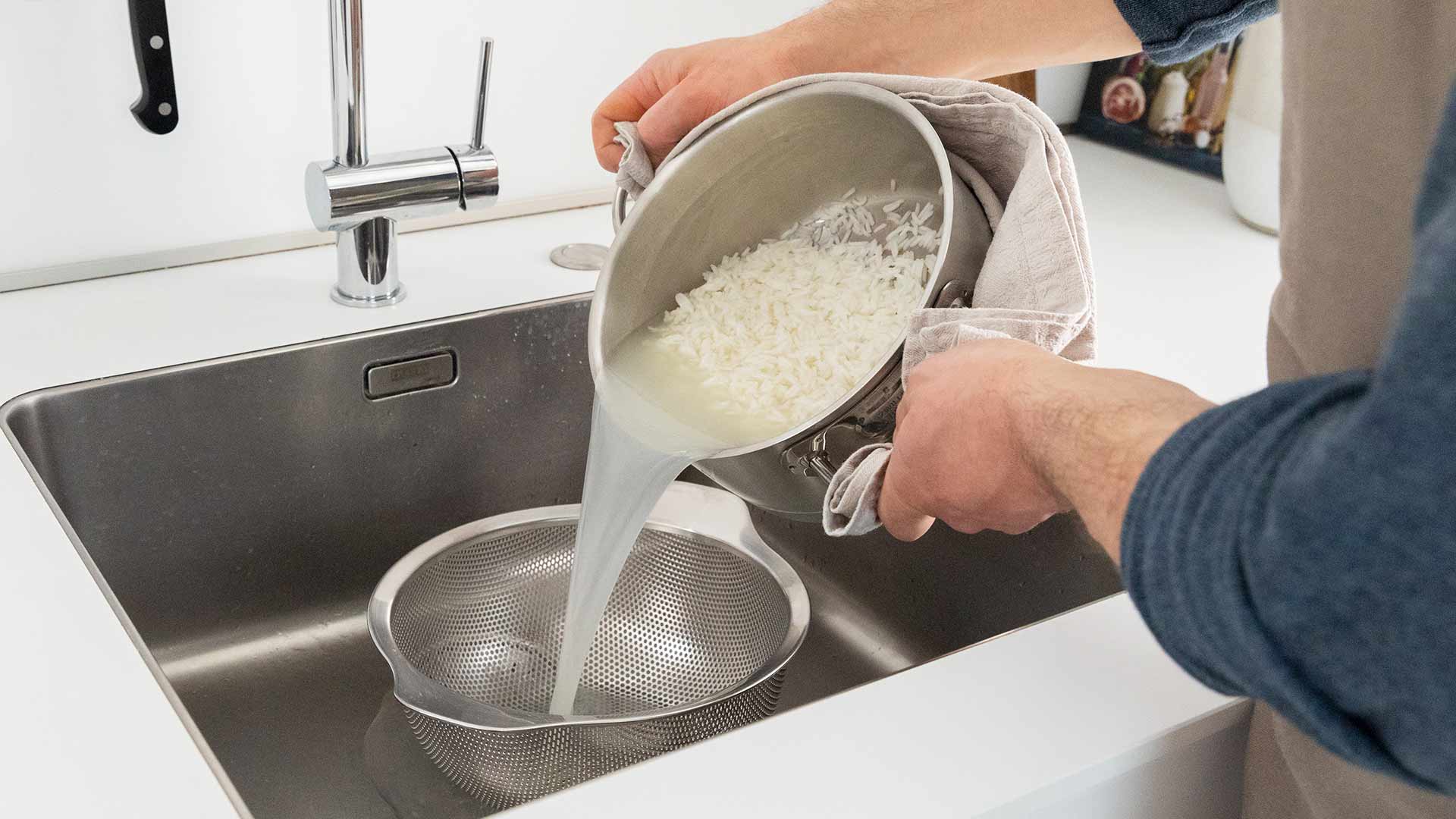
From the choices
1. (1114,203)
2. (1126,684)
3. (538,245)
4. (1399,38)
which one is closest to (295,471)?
(538,245)

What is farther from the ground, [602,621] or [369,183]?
[369,183]

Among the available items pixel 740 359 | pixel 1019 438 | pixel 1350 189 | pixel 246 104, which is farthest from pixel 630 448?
pixel 246 104

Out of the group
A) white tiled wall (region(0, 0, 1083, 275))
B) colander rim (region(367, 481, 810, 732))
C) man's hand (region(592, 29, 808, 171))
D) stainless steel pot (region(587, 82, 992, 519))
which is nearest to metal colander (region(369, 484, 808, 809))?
colander rim (region(367, 481, 810, 732))

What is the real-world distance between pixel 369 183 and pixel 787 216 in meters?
0.35

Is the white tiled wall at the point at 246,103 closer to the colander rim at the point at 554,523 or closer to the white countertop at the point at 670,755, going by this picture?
the white countertop at the point at 670,755

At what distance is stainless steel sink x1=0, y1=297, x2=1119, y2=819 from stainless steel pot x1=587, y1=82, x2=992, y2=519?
0.24m

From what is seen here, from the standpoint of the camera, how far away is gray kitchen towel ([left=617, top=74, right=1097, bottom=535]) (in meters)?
0.69

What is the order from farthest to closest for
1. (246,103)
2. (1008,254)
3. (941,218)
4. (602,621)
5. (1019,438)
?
(246,103) < (602,621) < (941,218) < (1008,254) < (1019,438)

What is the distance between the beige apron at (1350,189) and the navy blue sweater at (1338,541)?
200 millimetres

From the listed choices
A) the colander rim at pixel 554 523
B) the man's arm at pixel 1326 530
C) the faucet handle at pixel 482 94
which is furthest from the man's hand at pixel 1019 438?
the faucet handle at pixel 482 94

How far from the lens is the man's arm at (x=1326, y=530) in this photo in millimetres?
361

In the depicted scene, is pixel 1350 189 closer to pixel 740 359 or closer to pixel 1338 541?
pixel 1338 541

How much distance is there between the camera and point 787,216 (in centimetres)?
93

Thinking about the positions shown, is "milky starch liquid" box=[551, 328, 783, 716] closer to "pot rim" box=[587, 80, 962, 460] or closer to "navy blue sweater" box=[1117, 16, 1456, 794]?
"pot rim" box=[587, 80, 962, 460]
